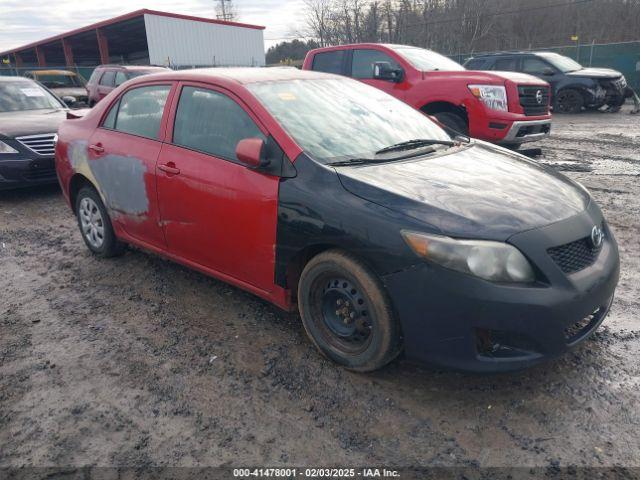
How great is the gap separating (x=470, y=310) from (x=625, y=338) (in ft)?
4.79

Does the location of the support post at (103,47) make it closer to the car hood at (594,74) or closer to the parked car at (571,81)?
the parked car at (571,81)

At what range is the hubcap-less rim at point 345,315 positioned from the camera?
277cm

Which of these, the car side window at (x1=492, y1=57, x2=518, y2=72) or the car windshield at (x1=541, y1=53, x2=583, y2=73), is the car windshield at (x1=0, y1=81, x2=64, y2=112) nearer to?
the car side window at (x1=492, y1=57, x2=518, y2=72)

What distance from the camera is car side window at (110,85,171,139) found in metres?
3.90

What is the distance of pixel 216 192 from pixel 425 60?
648 centimetres

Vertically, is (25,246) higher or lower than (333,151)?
lower

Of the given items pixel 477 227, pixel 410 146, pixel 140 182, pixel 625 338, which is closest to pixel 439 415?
pixel 477 227

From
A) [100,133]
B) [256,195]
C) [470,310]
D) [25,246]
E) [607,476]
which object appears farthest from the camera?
[25,246]

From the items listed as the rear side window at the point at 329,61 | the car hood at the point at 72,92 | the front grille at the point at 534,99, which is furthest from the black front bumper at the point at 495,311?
the car hood at the point at 72,92

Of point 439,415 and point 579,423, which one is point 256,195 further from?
point 579,423

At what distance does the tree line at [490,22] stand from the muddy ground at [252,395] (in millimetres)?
36111

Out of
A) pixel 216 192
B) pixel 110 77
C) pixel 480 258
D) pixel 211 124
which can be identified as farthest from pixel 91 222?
pixel 110 77

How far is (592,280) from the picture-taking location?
259 centimetres

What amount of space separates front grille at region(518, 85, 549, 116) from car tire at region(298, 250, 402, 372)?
6243mm
